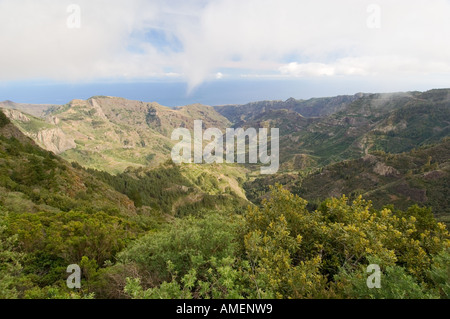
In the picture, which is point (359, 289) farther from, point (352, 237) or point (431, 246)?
point (431, 246)

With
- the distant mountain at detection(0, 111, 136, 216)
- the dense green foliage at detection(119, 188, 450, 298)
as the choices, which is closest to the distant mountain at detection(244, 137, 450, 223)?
the dense green foliage at detection(119, 188, 450, 298)

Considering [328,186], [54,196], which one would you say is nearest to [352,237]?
[54,196]

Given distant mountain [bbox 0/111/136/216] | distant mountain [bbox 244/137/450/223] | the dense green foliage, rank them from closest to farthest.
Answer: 1. the dense green foliage
2. distant mountain [bbox 0/111/136/216]
3. distant mountain [bbox 244/137/450/223]

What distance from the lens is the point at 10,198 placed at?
31.2m

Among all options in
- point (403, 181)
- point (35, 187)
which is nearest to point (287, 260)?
point (35, 187)

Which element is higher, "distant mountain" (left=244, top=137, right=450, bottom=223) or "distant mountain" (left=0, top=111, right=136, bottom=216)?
"distant mountain" (left=0, top=111, right=136, bottom=216)

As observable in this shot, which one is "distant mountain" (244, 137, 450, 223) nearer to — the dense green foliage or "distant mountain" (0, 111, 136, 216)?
the dense green foliage

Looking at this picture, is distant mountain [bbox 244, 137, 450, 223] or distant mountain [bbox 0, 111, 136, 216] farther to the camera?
distant mountain [bbox 244, 137, 450, 223]

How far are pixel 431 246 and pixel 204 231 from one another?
54.5 ft

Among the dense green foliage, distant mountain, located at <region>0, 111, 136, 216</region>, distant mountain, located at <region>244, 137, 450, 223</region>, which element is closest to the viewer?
the dense green foliage

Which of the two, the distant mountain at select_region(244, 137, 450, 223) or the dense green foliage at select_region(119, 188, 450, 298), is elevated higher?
the dense green foliage at select_region(119, 188, 450, 298)

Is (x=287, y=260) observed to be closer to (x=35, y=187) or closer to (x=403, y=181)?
(x=35, y=187)

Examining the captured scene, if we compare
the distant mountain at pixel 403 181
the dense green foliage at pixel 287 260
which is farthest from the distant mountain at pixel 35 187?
the distant mountain at pixel 403 181

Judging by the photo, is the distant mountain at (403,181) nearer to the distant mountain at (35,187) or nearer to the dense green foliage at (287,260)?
the dense green foliage at (287,260)
